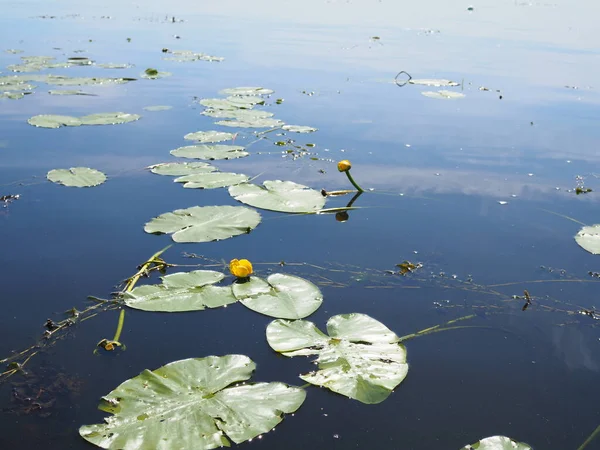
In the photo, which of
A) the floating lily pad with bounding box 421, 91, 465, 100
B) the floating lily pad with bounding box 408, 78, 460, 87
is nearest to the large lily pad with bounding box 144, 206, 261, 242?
the floating lily pad with bounding box 421, 91, 465, 100

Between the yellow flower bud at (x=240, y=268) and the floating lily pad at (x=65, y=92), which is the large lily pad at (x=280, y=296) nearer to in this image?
the yellow flower bud at (x=240, y=268)

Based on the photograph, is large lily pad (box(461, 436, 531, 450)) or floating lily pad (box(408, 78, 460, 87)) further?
floating lily pad (box(408, 78, 460, 87))

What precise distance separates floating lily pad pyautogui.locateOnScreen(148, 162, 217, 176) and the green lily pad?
1318mm

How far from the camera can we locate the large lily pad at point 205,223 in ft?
9.84

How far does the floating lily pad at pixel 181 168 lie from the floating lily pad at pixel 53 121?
Result: 4.63 ft

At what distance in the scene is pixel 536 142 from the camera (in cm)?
508

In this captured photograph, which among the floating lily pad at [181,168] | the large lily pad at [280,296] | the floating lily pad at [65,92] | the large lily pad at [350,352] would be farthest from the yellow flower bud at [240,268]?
the floating lily pad at [65,92]

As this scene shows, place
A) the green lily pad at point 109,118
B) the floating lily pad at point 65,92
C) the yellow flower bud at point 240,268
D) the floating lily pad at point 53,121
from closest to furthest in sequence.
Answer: the yellow flower bud at point 240,268 → the floating lily pad at point 53,121 → the green lily pad at point 109,118 → the floating lily pad at point 65,92

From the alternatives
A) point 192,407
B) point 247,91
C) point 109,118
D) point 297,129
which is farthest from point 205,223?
point 247,91

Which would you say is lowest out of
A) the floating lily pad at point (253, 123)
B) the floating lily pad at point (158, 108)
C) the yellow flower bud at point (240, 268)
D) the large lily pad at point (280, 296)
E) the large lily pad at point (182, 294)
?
the large lily pad at point (182, 294)

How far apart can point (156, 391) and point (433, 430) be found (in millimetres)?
892

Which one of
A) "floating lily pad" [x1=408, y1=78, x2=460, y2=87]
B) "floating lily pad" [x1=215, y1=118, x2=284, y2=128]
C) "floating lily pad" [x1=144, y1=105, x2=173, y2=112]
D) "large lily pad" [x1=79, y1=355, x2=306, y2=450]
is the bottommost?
"large lily pad" [x1=79, y1=355, x2=306, y2=450]

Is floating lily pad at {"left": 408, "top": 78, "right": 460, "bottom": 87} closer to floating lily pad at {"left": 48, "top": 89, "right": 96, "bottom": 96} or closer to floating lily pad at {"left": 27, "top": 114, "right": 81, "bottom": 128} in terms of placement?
floating lily pad at {"left": 48, "top": 89, "right": 96, "bottom": 96}

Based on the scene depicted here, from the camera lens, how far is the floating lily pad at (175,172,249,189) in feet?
12.2
